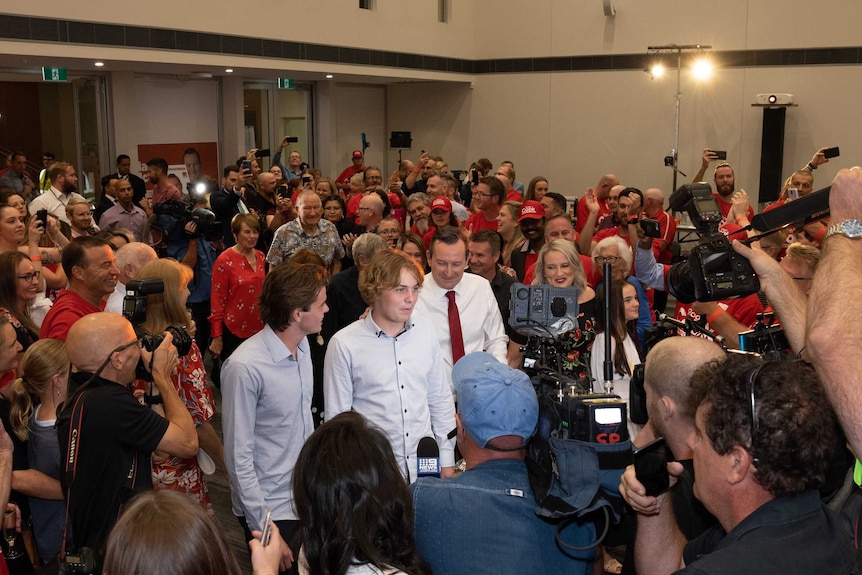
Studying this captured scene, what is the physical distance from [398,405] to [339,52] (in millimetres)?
10171

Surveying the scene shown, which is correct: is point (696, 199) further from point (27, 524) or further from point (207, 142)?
point (207, 142)

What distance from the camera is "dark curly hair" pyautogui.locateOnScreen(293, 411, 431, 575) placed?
1786 millimetres

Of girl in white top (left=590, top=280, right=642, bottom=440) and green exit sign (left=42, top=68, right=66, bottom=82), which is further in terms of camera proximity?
green exit sign (left=42, top=68, right=66, bottom=82)

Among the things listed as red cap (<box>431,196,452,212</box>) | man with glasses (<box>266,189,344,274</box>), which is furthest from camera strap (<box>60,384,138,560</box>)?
red cap (<box>431,196,452,212</box>)

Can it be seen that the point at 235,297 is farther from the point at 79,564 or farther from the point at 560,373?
the point at 560,373

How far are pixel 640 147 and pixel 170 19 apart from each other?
7.98 meters

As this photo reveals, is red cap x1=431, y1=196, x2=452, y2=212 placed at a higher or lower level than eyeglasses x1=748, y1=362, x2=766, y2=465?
higher

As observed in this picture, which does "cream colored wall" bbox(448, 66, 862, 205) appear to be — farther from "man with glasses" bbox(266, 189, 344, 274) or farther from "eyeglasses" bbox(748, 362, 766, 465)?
"eyeglasses" bbox(748, 362, 766, 465)

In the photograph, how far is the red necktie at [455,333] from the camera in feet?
13.1

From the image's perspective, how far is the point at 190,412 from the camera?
10.9 feet

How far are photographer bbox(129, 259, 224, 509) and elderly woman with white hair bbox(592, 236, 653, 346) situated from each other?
208 centimetres

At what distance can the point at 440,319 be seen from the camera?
405cm

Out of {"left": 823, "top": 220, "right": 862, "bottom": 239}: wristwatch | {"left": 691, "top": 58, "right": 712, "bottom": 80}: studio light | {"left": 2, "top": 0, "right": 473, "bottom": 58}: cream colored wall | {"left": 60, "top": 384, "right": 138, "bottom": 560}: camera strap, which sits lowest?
{"left": 60, "top": 384, "right": 138, "bottom": 560}: camera strap

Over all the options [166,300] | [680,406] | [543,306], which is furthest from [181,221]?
[680,406]
